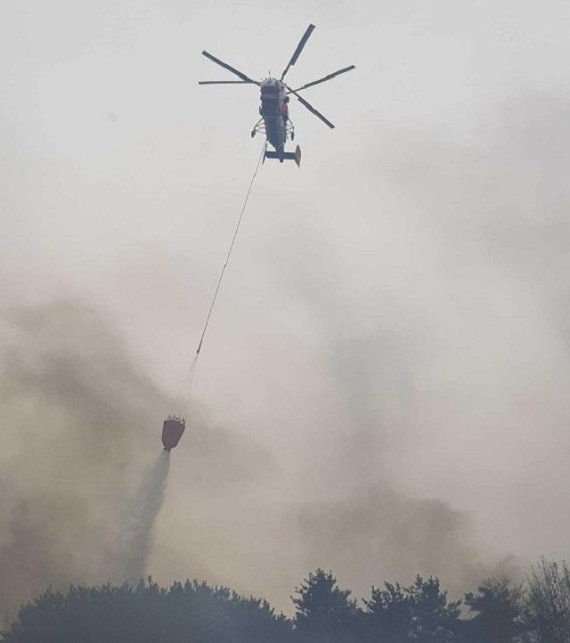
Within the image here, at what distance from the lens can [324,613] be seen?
187 ft

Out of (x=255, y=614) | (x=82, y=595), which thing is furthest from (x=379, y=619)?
(x=82, y=595)

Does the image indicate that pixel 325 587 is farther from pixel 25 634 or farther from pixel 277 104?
pixel 277 104

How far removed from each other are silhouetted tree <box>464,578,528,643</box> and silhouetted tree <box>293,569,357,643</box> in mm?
9833

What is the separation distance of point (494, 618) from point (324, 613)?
1415 cm

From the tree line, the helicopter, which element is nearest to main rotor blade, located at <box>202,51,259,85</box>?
the helicopter

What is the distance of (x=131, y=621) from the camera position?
4900cm

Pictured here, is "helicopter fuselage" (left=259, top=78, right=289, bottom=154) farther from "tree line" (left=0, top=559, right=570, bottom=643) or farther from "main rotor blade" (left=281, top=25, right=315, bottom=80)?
"tree line" (left=0, top=559, right=570, bottom=643)

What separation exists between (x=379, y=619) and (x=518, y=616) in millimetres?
11358

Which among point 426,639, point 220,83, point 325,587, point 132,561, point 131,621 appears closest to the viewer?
point 220,83

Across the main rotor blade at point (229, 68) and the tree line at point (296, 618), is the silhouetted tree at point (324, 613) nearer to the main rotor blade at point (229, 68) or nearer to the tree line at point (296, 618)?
the tree line at point (296, 618)

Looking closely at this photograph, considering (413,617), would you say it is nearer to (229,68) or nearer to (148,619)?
(148,619)

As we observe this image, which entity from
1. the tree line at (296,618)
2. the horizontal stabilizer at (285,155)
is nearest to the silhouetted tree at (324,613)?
the tree line at (296,618)

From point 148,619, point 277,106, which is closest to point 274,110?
point 277,106

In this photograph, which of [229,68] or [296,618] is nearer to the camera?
[229,68]
